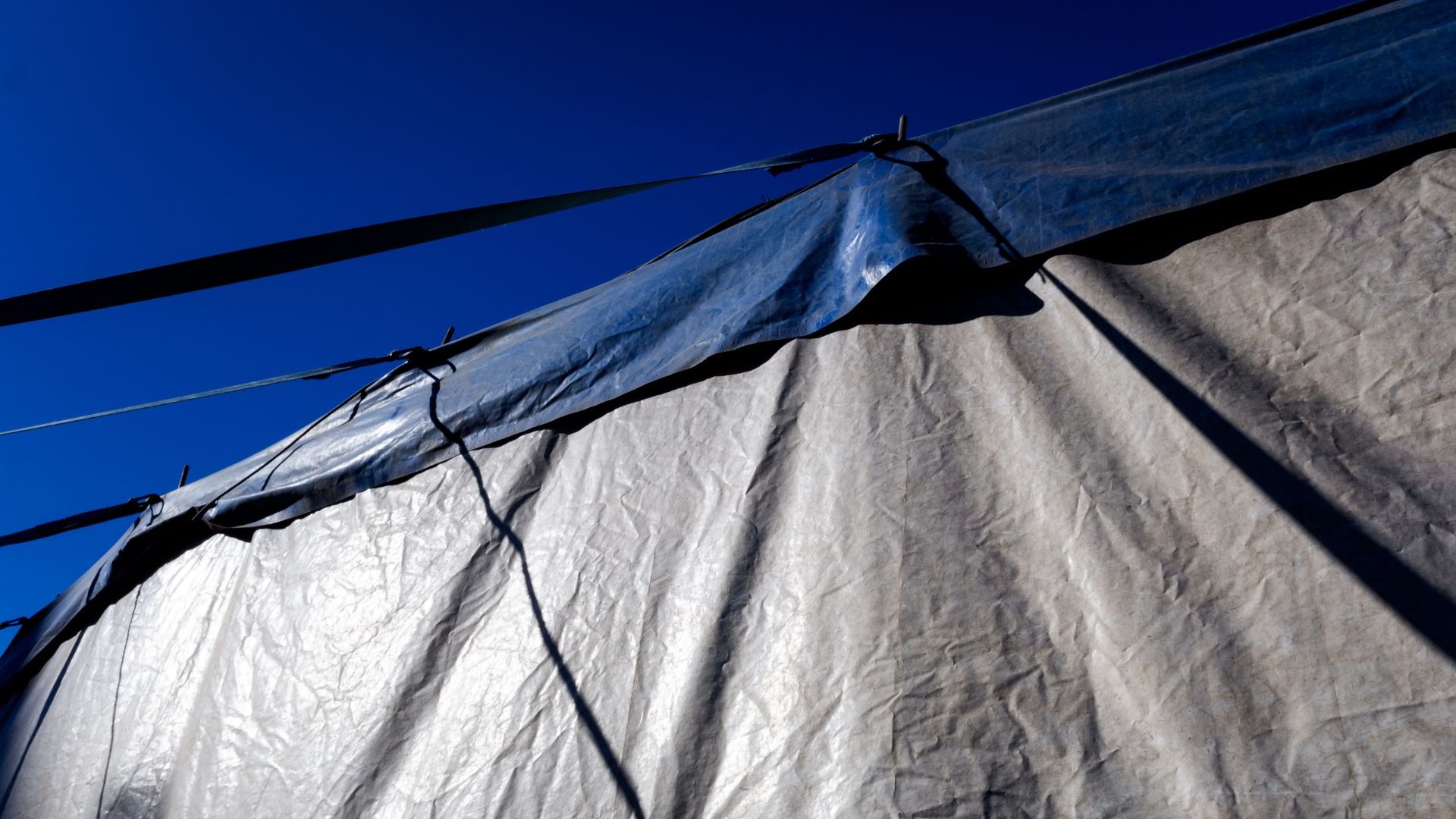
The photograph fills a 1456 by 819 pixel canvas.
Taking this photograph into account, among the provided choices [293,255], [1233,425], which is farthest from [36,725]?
[1233,425]

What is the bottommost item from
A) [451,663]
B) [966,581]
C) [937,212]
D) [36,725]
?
[966,581]

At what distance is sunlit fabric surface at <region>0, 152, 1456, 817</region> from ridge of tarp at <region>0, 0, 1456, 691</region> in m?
0.07

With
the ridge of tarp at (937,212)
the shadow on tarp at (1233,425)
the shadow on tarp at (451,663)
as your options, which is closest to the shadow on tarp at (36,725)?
the ridge of tarp at (937,212)

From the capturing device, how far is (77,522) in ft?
10.9

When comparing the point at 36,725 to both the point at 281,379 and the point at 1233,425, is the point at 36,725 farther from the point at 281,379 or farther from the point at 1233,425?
the point at 1233,425

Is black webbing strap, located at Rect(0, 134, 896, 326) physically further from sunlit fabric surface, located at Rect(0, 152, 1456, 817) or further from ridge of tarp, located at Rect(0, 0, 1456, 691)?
sunlit fabric surface, located at Rect(0, 152, 1456, 817)

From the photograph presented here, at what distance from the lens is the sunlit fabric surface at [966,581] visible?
903mm

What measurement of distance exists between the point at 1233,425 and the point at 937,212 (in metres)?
0.59

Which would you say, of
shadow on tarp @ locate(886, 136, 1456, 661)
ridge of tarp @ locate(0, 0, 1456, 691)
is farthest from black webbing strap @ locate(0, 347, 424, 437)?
shadow on tarp @ locate(886, 136, 1456, 661)

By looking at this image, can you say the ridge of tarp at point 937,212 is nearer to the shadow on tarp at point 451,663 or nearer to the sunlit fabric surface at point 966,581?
the sunlit fabric surface at point 966,581

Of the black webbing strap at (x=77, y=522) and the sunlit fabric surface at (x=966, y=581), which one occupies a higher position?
the black webbing strap at (x=77, y=522)

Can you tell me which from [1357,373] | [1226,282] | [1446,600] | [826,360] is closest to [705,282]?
[826,360]

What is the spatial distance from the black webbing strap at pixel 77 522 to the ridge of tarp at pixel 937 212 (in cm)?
93

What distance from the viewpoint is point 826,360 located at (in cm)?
148
